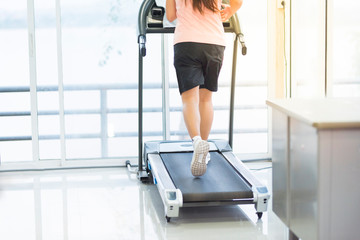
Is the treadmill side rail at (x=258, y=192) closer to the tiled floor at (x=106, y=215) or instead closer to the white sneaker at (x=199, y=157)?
A: the tiled floor at (x=106, y=215)

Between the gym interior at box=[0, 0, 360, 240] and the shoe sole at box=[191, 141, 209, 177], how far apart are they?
0.07 m

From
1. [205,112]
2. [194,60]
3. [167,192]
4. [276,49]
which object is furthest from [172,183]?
[276,49]

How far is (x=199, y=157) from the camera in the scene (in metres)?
3.64

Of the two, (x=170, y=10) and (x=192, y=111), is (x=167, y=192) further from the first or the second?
(x=170, y=10)

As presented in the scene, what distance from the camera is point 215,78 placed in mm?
4043

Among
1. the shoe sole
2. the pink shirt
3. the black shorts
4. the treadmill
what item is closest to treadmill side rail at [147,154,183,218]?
the treadmill

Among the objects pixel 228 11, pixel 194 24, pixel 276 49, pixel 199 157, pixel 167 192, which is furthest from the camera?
pixel 276 49

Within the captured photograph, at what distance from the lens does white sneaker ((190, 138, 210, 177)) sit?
3580 mm

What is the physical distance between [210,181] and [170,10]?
1.14 m

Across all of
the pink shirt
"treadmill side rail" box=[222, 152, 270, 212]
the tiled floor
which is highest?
the pink shirt

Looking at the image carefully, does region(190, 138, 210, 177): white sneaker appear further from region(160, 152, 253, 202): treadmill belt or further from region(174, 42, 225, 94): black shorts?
region(174, 42, 225, 94): black shorts

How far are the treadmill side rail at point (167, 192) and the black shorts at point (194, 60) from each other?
21.6 inches

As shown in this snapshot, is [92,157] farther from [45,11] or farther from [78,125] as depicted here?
[45,11]

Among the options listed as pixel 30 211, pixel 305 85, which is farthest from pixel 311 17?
pixel 30 211
